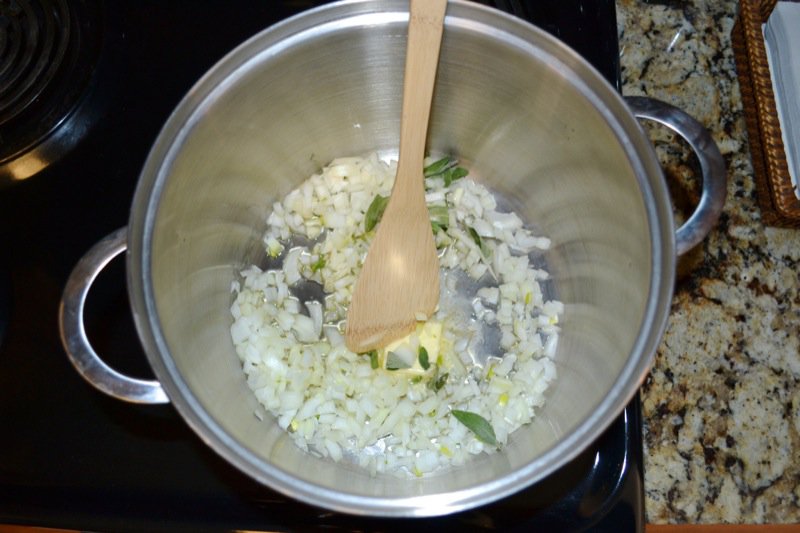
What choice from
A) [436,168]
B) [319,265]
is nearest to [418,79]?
[436,168]

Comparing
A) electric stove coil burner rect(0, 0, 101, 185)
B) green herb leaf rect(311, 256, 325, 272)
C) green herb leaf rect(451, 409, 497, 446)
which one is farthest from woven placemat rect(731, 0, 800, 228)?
electric stove coil burner rect(0, 0, 101, 185)

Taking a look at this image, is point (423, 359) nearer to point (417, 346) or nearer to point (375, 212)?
point (417, 346)

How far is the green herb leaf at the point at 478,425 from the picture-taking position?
3.40 ft

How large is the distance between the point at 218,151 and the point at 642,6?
2.48 ft

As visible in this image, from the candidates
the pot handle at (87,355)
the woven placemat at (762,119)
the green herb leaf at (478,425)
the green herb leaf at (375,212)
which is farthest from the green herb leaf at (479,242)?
the pot handle at (87,355)

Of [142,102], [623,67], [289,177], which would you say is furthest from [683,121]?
[142,102]

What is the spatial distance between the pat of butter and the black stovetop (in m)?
0.23

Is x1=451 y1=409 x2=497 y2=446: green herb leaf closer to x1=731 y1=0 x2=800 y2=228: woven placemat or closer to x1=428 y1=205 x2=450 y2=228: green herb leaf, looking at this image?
x1=428 y1=205 x2=450 y2=228: green herb leaf

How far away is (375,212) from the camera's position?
1.18 m

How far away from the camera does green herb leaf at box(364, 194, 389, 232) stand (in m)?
1.18

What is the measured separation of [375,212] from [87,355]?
0.50m

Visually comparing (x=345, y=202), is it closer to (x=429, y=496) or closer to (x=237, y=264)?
(x=237, y=264)

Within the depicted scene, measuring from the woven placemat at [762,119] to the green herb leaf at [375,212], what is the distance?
0.58 metres

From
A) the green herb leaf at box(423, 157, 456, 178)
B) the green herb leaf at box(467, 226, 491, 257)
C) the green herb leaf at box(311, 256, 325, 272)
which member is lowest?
the green herb leaf at box(467, 226, 491, 257)
